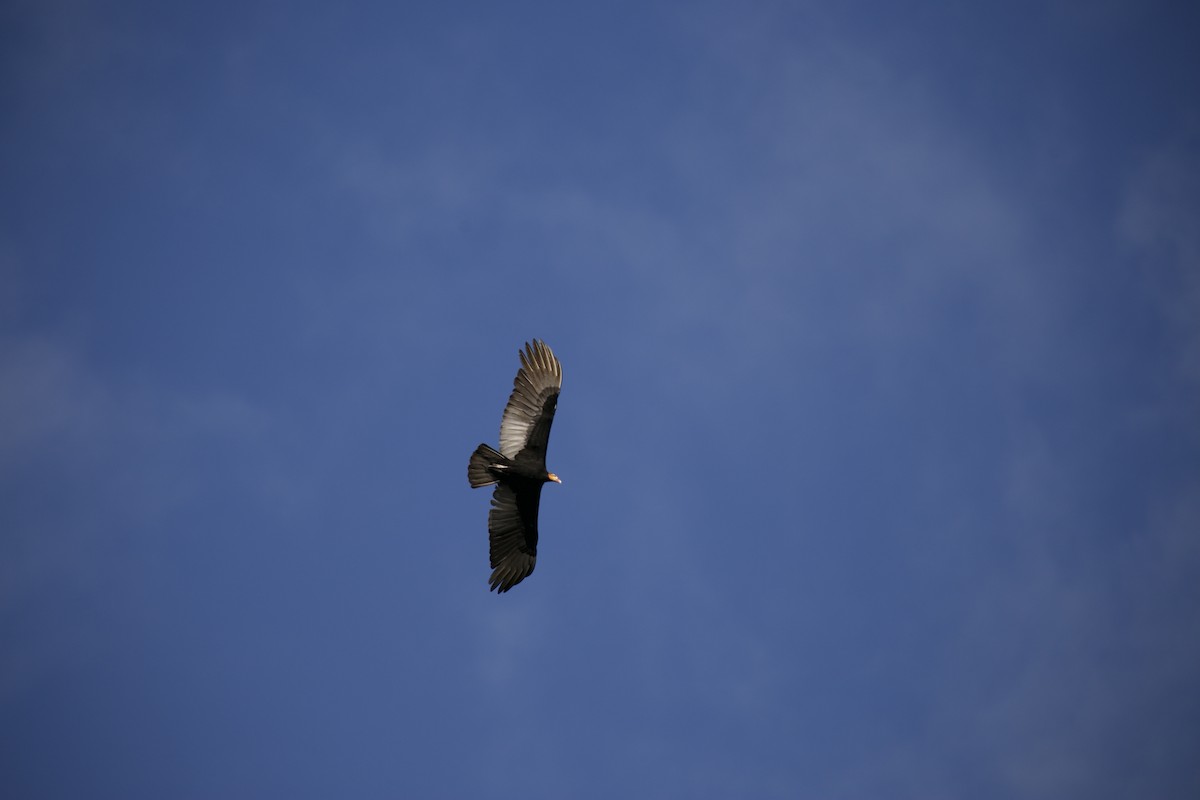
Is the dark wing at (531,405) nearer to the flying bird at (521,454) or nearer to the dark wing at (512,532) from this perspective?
the flying bird at (521,454)

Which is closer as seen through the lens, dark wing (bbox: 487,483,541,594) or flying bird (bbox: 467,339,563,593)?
flying bird (bbox: 467,339,563,593)

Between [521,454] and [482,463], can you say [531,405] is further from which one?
[482,463]

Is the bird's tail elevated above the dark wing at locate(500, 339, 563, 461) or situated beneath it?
situated beneath

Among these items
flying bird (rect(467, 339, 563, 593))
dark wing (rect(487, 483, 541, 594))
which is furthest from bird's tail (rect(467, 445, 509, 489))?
dark wing (rect(487, 483, 541, 594))

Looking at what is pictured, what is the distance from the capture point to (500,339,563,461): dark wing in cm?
3083

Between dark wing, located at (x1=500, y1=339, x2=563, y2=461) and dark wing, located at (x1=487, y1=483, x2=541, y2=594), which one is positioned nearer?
dark wing, located at (x1=500, y1=339, x2=563, y2=461)

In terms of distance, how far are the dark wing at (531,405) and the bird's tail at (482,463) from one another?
0.54 metres

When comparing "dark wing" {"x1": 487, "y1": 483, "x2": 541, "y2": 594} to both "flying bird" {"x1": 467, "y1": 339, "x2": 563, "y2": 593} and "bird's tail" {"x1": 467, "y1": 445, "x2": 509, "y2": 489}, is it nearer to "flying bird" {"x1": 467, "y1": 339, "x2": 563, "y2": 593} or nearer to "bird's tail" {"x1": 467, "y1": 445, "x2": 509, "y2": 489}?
"flying bird" {"x1": 467, "y1": 339, "x2": 563, "y2": 593}

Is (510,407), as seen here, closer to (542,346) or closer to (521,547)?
(542,346)

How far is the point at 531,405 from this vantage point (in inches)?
1218

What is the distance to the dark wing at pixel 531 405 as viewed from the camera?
101 ft

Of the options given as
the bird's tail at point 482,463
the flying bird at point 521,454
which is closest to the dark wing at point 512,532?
the flying bird at point 521,454

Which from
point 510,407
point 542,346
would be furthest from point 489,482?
point 542,346

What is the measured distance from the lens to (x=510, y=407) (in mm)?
31078
